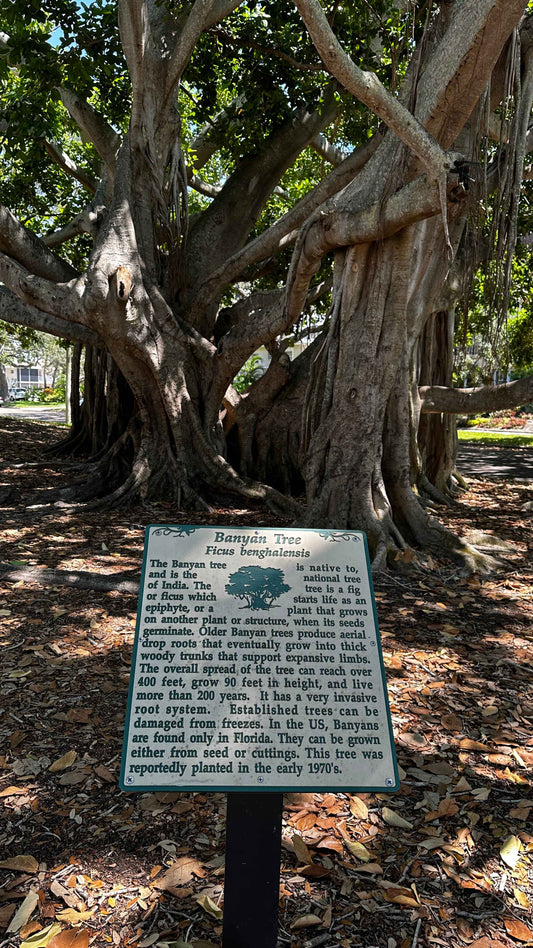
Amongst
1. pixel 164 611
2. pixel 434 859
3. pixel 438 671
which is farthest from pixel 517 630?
pixel 164 611

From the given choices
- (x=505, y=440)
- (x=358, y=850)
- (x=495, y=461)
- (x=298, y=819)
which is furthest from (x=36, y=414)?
(x=358, y=850)

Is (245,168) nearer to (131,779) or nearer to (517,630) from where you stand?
(517,630)

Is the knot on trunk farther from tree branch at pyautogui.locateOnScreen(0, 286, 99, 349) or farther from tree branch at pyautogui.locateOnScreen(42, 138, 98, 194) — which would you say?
tree branch at pyautogui.locateOnScreen(42, 138, 98, 194)

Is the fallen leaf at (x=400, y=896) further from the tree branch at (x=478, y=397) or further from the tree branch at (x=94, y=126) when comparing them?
the tree branch at (x=94, y=126)

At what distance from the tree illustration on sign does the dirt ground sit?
959mm

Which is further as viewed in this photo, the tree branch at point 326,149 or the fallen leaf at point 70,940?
the tree branch at point 326,149

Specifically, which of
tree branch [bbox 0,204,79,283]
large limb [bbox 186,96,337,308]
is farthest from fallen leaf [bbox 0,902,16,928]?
large limb [bbox 186,96,337,308]

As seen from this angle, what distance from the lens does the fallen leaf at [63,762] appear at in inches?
113

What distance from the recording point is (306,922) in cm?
217

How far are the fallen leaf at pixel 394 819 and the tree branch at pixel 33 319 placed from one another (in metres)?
7.47

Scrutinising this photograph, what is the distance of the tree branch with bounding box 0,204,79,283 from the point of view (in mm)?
7645

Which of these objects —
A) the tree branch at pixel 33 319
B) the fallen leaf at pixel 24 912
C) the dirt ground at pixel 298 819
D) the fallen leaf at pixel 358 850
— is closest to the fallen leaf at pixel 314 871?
the dirt ground at pixel 298 819

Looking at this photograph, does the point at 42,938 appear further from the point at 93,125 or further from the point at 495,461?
the point at 495,461

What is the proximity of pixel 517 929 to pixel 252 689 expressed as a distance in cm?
110
